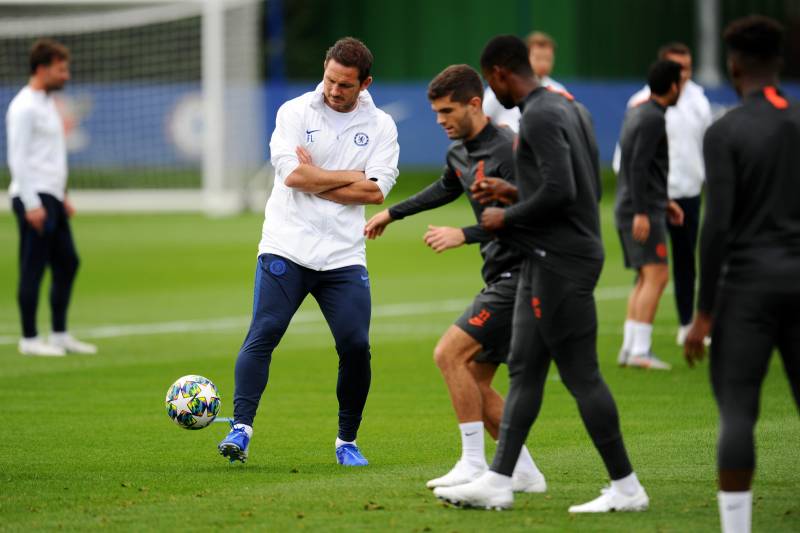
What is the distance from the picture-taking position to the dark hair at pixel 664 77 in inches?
446

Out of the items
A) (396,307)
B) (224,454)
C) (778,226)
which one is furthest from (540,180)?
(396,307)

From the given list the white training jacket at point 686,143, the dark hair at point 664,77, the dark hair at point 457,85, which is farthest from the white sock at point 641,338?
the dark hair at point 457,85

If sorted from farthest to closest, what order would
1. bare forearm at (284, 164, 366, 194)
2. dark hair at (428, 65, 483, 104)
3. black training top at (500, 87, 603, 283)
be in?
bare forearm at (284, 164, 366, 194), dark hair at (428, 65, 483, 104), black training top at (500, 87, 603, 283)

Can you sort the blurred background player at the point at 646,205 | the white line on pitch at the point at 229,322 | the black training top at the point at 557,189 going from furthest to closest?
the white line on pitch at the point at 229,322 < the blurred background player at the point at 646,205 < the black training top at the point at 557,189

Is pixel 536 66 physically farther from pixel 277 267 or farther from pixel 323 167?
pixel 277 267

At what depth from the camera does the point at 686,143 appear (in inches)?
522

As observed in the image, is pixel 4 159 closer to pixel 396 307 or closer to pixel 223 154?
pixel 223 154

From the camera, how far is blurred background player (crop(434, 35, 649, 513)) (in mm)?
6328

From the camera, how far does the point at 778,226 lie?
556 cm

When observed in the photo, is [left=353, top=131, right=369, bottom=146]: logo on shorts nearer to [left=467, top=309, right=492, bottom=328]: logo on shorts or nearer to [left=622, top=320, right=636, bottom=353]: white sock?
[left=467, top=309, right=492, bottom=328]: logo on shorts

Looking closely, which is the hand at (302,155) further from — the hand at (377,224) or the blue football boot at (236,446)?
the blue football boot at (236,446)

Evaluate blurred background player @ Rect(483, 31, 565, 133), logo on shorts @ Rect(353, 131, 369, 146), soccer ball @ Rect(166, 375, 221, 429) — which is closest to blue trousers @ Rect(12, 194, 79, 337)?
blurred background player @ Rect(483, 31, 565, 133)

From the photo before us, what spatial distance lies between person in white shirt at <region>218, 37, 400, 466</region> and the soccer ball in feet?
1.43

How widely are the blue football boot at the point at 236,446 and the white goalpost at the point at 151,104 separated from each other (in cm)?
2258
